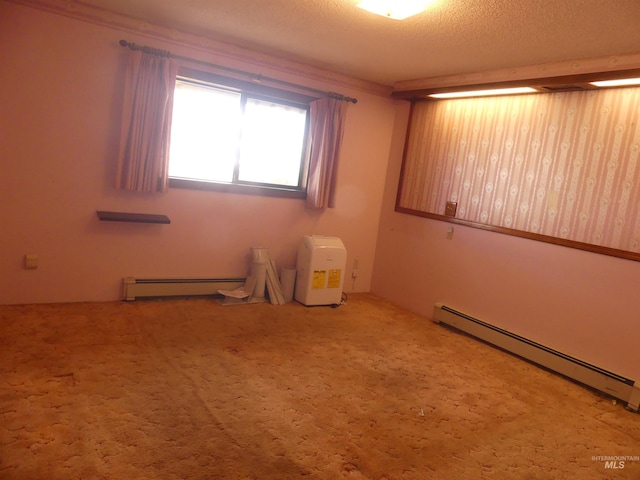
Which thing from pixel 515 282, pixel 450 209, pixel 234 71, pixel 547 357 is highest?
pixel 234 71

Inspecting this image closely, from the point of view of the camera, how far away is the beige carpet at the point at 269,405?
2061 millimetres

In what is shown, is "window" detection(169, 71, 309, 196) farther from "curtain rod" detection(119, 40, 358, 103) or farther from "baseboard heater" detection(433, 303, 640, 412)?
"baseboard heater" detection(433, 303, 640, 412)

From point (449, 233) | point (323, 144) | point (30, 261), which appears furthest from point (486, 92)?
point (30, 261)

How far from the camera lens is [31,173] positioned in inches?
141

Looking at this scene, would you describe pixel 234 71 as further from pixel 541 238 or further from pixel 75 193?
pixel 541 238

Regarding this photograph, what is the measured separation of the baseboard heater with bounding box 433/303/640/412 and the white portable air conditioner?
3.51 feet

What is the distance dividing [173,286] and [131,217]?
2.52ft

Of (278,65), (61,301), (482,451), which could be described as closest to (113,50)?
(278,65)

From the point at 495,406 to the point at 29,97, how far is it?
13.5 ft

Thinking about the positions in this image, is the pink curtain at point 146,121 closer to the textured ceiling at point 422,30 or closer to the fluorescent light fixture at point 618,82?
the textured ceiling at point 422,30

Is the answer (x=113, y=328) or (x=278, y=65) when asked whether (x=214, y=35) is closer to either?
(x=278, y=65)

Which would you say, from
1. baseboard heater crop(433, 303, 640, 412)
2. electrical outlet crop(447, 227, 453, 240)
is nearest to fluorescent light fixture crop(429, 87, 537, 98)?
electrical outlet crop(447, 227, 453, 240)

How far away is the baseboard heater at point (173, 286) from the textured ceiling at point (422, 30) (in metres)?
2.25

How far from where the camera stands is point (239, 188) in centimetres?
445
